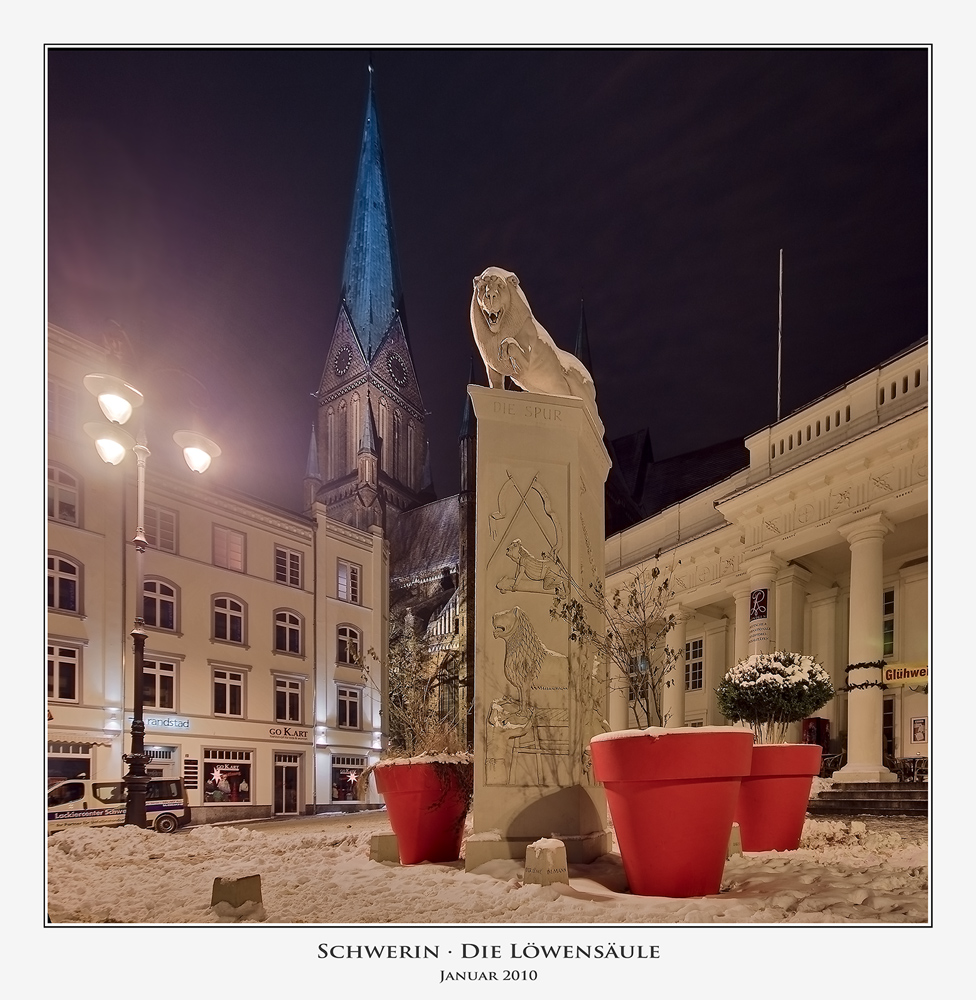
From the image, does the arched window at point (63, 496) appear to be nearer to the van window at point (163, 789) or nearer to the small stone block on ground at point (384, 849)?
the van window at point (163, 789)

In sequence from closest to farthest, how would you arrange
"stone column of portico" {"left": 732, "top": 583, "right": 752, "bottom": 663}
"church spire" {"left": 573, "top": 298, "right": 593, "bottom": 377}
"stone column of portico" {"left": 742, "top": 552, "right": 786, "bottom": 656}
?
"church spire" {"left": 573, "top": 298, "right": 593, "bottom": 377}, "stone column of portico" {"left": 742, "top": 552, "right": 786, "bottom": 656}, "stone column of portico" {"left": 732, "top": 583, "right": 752, "bottom": 663}

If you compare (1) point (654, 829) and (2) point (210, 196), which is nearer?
(1) point (654, 829)

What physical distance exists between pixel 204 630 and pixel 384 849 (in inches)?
88.1

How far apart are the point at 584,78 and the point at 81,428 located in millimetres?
3223

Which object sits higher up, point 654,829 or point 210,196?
point 210,196

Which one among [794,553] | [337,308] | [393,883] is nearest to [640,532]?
[794,553]

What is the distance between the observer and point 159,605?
211 inches

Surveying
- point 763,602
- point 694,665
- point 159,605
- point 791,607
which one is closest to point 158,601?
point 159,605

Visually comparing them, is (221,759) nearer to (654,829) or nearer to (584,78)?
(654,829)

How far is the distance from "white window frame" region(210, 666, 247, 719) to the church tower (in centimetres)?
144

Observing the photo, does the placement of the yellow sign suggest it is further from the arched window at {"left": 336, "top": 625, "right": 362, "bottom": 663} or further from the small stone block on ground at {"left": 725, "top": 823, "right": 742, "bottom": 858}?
the arched window at {"left": 336, "top": 625, "right": 362, "bottom": 663}

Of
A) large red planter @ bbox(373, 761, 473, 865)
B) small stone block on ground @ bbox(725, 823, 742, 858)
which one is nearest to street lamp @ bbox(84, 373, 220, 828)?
large red planter @ bbox(373, 761, 473, 865)

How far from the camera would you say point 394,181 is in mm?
6117

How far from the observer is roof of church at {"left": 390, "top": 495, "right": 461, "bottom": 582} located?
794cm
